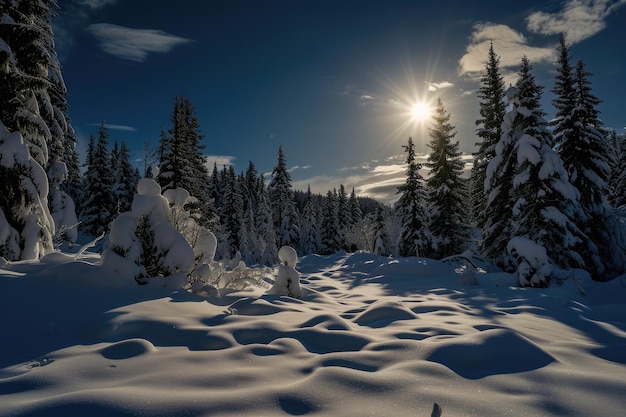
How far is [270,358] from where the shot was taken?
3.12 meters

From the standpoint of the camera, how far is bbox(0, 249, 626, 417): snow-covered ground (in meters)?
2.12

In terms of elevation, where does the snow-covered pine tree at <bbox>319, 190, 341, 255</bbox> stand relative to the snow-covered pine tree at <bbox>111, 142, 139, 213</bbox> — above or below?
below

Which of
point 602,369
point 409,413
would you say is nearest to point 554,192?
point 602,369

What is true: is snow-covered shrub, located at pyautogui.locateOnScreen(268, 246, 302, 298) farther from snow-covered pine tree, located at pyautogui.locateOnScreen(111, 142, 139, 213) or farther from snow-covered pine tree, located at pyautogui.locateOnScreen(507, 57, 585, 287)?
snow-covered pine tree, located at pyautogui.locateOnScreen(111, 142, 139, 213)

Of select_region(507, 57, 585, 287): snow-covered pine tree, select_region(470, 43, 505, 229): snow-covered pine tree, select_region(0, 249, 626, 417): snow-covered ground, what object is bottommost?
select_region(0, 249, 626, 417): snow-covered ground

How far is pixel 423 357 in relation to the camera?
3.02 metres

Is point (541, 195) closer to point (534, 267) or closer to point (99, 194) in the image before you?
point (534, 267)

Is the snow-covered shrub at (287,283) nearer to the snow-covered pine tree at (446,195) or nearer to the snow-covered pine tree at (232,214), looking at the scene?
the snow-covered pine tree at (446,195)

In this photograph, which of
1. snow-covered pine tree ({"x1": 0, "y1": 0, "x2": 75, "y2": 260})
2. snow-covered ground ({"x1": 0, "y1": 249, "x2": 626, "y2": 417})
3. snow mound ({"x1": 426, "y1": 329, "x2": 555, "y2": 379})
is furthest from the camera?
snow-covered pine tree ({"x1": 0, "y1": 0, "x2": 75, "y2": 260})

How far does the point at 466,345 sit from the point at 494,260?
1405 cm

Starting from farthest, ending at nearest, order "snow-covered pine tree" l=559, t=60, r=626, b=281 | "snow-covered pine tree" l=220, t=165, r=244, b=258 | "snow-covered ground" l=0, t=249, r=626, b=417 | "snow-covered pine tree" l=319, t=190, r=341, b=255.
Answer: "snow-covered pine tree" l=319, t=190, r=341, b=255 → "snow-covered pine tree" l=220, t=165, r=244, b=258 → "snow-covered pine tree" l=559, t=60, r=626, b=281 → "snow-covered ground" l=0, t=249, r=626, b=417

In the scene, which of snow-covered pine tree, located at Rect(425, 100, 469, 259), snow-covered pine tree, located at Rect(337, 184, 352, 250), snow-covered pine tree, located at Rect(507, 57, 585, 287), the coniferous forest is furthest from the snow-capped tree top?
snow-covered pine tree, located at Rect(337, 184, 352, 250)

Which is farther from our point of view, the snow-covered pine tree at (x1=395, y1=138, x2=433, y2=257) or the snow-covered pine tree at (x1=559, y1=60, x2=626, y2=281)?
the snow-covered pine tree at (x1=395, y1=138, x2=433, y2=257)

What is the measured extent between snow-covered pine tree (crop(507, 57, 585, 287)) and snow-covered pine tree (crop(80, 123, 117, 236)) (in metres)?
33.1
